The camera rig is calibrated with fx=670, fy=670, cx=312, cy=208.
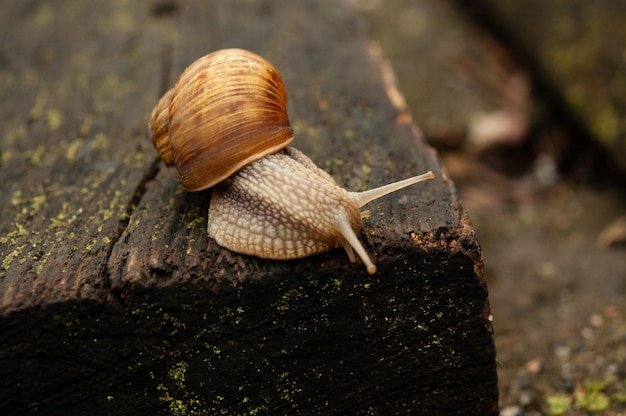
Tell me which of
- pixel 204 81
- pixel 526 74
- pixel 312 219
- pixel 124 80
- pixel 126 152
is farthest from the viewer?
pixel 526 74

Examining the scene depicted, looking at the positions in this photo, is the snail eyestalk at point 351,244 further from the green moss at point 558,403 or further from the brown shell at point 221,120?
the green moss at point 558,403

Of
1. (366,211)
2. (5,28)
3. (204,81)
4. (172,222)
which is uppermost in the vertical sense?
(204,81)

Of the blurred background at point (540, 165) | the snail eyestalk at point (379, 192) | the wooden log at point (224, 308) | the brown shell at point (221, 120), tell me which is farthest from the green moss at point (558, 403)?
the brown shell at point (221, 120)

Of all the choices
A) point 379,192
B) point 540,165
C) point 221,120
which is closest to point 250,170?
point 221,120

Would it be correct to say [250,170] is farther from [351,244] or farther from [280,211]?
[351,244]

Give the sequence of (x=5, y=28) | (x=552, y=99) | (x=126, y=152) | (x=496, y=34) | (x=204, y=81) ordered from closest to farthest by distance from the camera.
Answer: (x=204, y=81)
(x=126, y=152)
(x=5, y=28)
(x=552, y=99)
(x=496, y=34)

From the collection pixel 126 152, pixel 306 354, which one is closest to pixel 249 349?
pixel 306 354

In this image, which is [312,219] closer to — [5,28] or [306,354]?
[306,354]

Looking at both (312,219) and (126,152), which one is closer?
(312,219)
